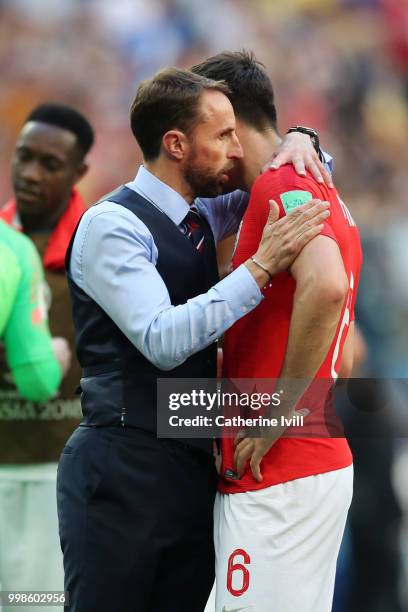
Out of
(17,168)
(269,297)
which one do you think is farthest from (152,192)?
(17,168)

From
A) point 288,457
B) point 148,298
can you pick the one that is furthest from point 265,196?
point 288,457

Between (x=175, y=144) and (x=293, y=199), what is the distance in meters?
0.40

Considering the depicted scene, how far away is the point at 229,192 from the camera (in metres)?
3.07

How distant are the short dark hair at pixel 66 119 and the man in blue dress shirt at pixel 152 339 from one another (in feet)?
7.34

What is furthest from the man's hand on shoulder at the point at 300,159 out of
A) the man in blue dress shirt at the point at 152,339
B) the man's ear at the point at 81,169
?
the man's ear at the point at 81,169

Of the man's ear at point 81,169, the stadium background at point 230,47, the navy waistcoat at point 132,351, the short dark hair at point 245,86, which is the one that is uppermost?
the stadium background at point 230,47

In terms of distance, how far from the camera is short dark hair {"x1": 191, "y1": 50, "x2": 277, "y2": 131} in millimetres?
3018

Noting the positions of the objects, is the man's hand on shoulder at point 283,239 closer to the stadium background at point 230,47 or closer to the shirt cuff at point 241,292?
the shirt cuff at point 241,292

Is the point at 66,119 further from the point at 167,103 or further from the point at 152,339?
the point at 152,339

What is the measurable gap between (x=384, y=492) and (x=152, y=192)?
8.98 feet

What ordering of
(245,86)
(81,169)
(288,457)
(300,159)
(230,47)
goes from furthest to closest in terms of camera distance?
1. (230,47)
2. (81,169)
3. (245,86)
4. (300,159)
5. (288,457)

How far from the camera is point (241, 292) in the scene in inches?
99.9

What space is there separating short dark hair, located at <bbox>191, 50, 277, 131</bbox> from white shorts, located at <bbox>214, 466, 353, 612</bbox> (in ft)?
3.56

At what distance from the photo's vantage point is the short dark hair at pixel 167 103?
9.15ft
